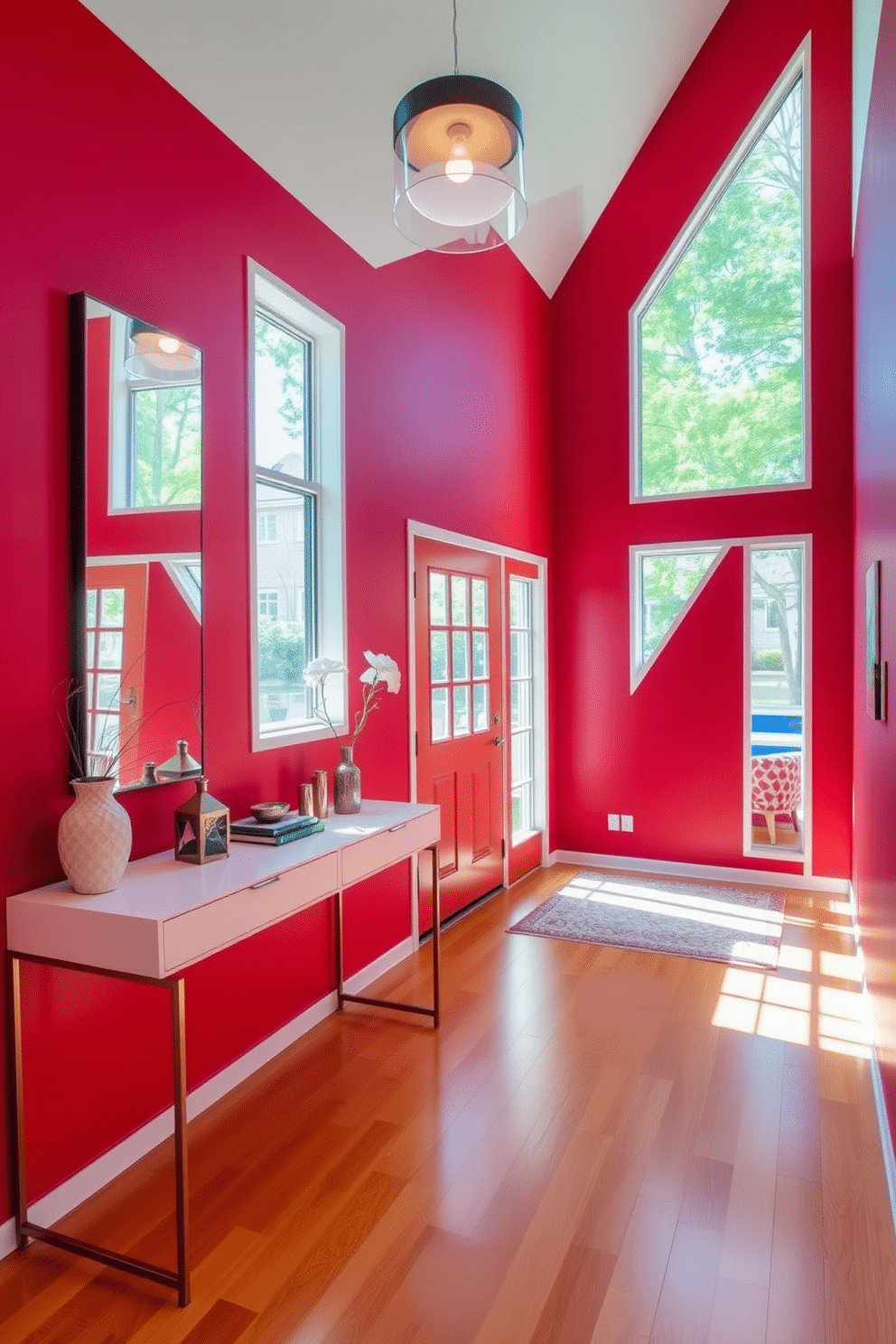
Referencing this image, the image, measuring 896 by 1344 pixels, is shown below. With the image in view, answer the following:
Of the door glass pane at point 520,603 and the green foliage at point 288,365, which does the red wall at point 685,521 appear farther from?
the green foliage at point 288,365

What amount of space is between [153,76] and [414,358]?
163 cm

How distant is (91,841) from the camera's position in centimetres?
193

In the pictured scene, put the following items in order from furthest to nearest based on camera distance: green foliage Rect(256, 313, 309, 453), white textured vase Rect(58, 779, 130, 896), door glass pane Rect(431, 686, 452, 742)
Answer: door glass pane Rect(431, 686, 452, 742)
green foliage Rect(256, 313, 309, 453)
white textured vase Rect(58, 779, 130, 896)

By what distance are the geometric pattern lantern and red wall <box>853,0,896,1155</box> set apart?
112cm

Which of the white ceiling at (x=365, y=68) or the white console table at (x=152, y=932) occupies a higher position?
the white ceiling at (x=365, y=68)

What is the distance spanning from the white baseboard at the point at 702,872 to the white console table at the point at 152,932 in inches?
136

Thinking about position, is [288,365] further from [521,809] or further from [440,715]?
[521,809]

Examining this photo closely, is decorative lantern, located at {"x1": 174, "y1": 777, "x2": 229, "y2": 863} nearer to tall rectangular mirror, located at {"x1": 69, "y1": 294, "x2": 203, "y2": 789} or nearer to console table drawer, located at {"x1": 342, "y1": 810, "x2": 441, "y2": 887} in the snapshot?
tall rectangular mirror, located at {"x1": 69, "y1": 294, "x2": 203, "y2": 789}

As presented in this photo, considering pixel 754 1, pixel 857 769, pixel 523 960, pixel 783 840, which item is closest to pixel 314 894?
pixel 523 960

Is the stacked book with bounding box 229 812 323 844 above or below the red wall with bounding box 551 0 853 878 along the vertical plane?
below

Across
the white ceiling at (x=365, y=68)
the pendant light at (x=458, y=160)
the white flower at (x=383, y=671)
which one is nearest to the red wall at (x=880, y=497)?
the pendant light at (x=458, y=160)

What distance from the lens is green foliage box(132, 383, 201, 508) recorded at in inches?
89.6

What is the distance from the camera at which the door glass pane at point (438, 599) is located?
4.04 metres

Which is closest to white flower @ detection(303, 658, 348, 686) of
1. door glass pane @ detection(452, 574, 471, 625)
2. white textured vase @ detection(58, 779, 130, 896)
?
white textured vase @ detection(58, 779, 130, 896)
